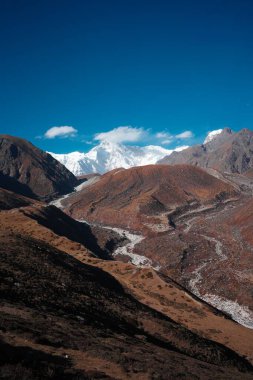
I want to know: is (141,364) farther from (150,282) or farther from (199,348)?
(150,282)

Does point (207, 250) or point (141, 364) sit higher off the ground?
point (207, 250)

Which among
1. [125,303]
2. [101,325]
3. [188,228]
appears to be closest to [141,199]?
[188,228]

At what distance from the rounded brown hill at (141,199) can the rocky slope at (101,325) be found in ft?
289

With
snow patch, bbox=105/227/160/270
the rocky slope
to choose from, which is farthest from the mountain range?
snow patch, bbox=105/227/160/270

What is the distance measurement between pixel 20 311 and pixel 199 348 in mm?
17014

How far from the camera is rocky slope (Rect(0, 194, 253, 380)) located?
703 inches

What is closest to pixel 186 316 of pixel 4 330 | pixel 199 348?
pixel 199 348

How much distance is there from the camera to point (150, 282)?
55.5 meters

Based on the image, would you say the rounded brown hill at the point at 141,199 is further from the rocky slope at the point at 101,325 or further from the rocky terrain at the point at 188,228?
the rocky slope at the point at 101,325

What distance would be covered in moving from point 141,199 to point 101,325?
13583 cm

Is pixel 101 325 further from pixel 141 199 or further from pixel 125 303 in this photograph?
pixel 141 199

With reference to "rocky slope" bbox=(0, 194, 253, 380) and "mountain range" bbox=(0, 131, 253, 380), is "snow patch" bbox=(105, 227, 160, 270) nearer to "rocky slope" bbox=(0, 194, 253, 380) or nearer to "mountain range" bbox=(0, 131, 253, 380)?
"mountain range" bbox=(0, 131, 253, 380)

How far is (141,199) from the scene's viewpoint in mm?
164375

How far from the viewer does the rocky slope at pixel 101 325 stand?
17.9 m
